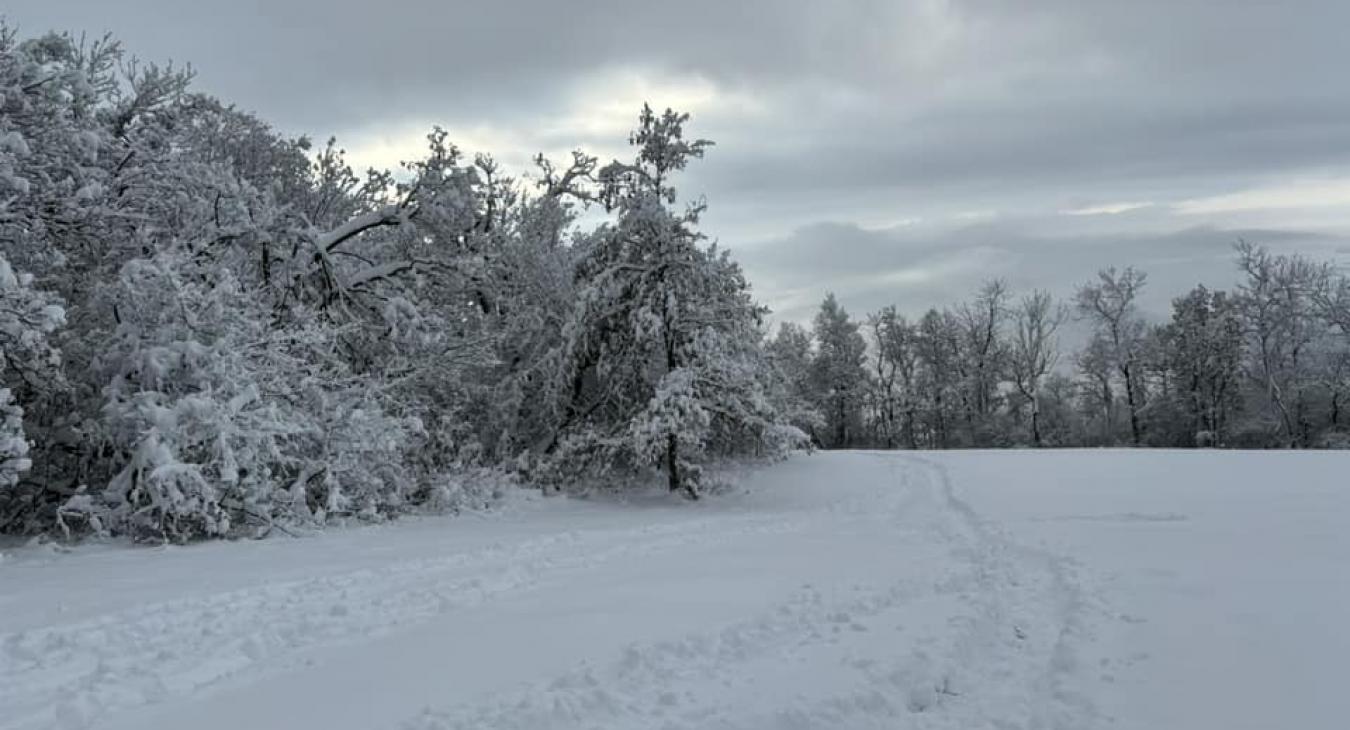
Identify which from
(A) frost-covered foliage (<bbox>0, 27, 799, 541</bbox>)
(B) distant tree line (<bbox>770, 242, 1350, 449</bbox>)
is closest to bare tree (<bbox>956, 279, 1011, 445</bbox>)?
(B) distant tree line (<bbox>770, 242, 1350, 449</bbox>)

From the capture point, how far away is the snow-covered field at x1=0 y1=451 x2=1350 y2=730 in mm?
4828

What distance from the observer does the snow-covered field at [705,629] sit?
4828 millimetres

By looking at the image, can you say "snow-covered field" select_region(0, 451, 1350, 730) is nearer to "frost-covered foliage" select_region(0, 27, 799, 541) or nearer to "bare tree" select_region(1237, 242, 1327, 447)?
"frost-covered foliage" select_region(0, 27, 799, 541)

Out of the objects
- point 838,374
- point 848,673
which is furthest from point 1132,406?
point 848,673

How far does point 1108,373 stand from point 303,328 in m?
45.5

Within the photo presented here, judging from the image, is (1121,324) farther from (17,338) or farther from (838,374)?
(17,338)

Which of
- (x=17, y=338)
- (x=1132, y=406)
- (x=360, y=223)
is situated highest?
(x=360, y=223)

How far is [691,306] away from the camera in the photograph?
1786cm

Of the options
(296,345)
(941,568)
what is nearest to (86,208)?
(296,345)

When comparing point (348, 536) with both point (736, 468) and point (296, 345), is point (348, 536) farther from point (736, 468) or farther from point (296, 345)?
point (736, 468)

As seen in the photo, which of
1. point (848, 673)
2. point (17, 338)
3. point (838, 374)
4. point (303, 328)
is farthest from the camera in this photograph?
point (838, 374)

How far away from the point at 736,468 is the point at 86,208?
509 inches

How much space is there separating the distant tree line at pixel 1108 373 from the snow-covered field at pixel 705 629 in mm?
20236

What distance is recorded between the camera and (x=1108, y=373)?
47.8 meters
